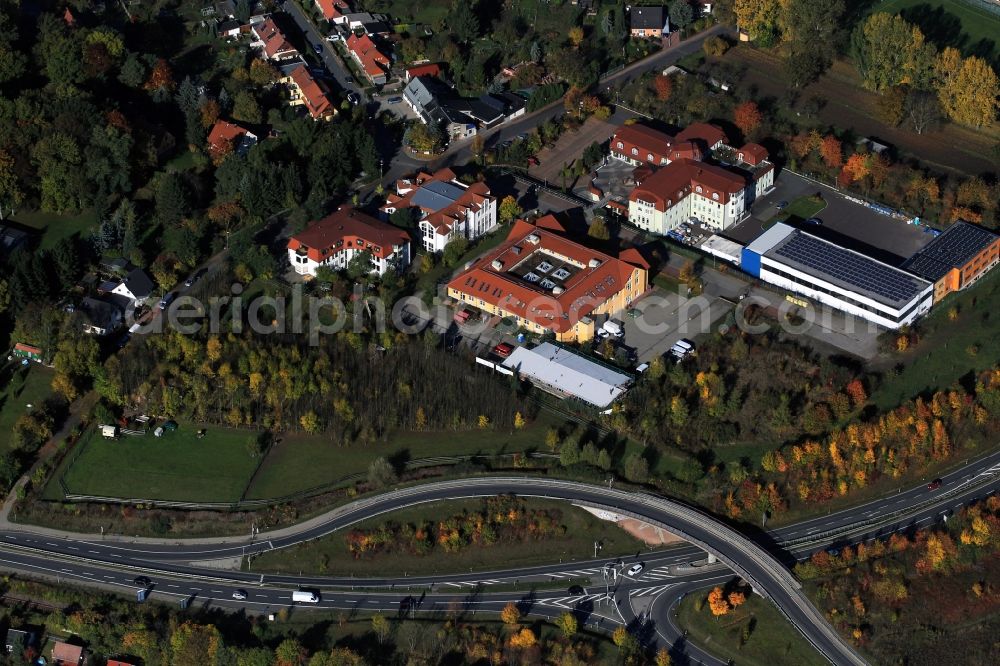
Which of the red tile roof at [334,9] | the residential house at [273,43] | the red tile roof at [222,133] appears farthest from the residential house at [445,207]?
the red tile roof at [334,9]

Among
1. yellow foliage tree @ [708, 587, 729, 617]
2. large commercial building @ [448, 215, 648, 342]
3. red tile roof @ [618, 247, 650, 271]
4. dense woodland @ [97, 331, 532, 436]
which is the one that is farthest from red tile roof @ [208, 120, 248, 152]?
yellow foliage tree @ [708, 587, 729, 617]

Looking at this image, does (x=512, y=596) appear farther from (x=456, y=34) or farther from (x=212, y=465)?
(x=456, y=34)

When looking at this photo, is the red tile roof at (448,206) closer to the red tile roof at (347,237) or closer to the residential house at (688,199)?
the red tile roof at (347,237)

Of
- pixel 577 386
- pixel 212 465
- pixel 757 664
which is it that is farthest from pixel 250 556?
pixel 757 664

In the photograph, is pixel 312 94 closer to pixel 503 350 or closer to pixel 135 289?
pixel 135 289

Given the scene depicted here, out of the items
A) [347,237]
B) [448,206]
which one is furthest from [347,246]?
[448,206]
